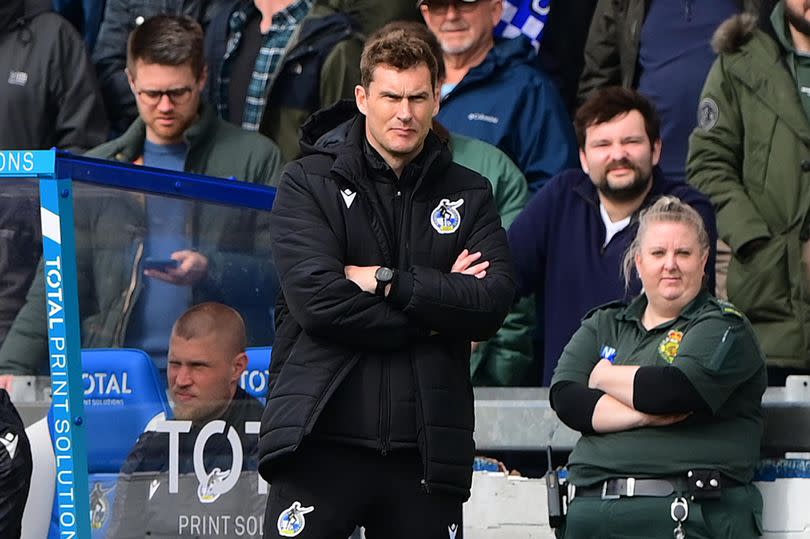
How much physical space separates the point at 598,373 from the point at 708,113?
2.12 metres

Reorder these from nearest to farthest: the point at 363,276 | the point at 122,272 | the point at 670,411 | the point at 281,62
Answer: the point at 363,276
the point at 670,411
the point at 122,272
the point at 281,62

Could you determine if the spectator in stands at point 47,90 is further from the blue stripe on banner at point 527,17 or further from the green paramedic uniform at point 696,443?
the green paramedic uniform at point 696,443

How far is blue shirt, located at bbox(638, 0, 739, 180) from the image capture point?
8.72 m

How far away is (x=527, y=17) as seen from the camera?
362 inches

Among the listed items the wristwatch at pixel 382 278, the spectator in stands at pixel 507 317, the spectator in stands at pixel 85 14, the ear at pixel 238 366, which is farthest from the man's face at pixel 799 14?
the spectator in stands at pixel 85 14

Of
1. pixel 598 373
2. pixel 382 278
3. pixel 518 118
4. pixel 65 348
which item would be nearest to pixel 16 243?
pixel 65 348

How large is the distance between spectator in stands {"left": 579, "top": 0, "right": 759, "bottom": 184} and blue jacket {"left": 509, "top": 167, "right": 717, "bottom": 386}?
1.14 metres

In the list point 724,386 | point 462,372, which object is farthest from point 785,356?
point 462,372

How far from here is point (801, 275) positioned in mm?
7609

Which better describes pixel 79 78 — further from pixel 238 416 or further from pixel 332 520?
pixel 332 520

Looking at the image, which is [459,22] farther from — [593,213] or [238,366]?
[238,366]

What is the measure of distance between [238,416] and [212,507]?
0.35m

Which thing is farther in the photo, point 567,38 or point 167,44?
point 567,38

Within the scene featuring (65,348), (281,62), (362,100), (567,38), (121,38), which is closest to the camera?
(362,100)
